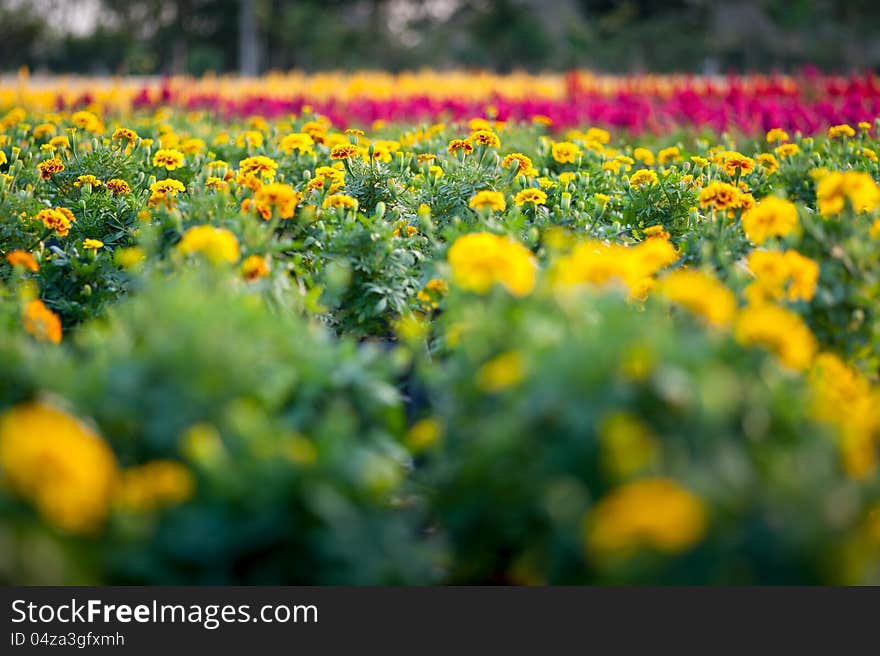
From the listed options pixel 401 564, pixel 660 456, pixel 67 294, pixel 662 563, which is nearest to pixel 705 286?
pixel 660 456

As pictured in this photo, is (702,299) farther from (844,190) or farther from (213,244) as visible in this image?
(213,244)

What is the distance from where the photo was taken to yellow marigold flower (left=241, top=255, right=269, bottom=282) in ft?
8.75

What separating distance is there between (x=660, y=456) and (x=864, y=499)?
39cm

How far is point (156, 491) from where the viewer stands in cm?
172

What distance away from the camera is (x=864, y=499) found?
168 cm

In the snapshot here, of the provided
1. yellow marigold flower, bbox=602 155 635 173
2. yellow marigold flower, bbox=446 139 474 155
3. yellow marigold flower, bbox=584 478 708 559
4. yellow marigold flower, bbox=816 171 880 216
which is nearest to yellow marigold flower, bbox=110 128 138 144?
yellow marigold flower, bbox=446 139 474 155

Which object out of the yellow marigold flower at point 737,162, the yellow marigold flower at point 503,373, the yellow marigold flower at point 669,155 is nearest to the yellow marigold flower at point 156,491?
the yellow marigold flower at point 503,373

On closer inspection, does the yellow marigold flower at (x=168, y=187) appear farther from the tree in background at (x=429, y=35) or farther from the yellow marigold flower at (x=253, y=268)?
the tree in background at (x=429, y=35)

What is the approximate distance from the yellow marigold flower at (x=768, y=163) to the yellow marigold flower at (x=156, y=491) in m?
3.55

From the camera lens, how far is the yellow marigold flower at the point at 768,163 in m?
4.39

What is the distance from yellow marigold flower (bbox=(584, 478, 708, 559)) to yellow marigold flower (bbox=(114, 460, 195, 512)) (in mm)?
785

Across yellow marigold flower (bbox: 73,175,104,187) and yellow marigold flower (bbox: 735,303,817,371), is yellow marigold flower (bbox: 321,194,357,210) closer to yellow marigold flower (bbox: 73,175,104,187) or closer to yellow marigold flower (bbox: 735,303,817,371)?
yellow marigold flower (bbox: 73,175,104,187)

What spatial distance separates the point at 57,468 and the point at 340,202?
7.68ft

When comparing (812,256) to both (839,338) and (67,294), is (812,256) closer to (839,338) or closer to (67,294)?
(839,338)
